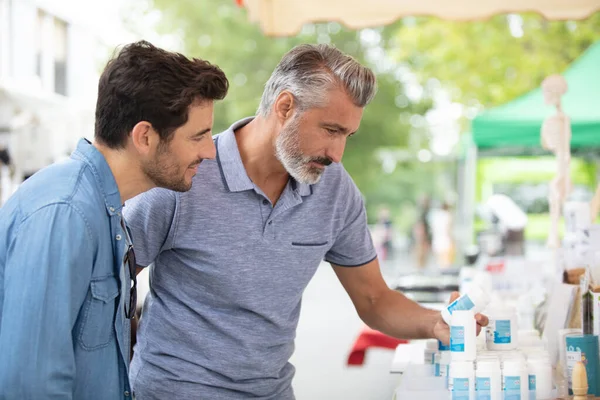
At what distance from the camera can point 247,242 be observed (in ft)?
8.53

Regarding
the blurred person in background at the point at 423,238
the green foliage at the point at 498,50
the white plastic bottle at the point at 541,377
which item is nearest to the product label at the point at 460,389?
the white plastic bottle at the point at 541,377

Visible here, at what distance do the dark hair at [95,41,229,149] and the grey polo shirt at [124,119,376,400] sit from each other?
576mm

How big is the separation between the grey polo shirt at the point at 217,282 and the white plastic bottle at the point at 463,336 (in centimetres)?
53

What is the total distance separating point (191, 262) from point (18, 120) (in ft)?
16.6

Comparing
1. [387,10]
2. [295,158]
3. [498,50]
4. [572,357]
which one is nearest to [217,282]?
[295,158]

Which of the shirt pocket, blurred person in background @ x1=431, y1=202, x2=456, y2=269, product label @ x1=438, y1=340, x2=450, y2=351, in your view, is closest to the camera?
the shirt pocket

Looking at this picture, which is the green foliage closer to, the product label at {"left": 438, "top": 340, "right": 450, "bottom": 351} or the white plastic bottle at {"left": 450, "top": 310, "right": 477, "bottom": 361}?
the product label at {"left": 438, "top": 340, "right": 450, "bottom": 351}

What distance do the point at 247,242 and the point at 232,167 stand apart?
0.81 feet

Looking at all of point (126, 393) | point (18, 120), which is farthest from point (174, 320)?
point (18, 120)

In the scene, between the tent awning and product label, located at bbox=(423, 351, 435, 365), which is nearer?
product label, located at bbox=(423, 351, 435, 365)

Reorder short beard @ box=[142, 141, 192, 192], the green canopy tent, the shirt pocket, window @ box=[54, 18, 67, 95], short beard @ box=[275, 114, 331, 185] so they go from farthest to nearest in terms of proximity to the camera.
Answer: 1. window @ box=[54, 18, 67, 95]
2. the green canopy tent
3. short beard @ box=[275, 114, 331, 185]
4. short beard @ box=[142, 141, 192, 192]
5. the shirt pocket

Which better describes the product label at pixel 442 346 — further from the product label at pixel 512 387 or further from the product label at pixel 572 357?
the product label at pixel 512 387

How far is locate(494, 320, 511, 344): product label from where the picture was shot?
8.84ft

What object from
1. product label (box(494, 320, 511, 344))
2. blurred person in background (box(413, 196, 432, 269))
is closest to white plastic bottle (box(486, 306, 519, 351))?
product label (box(494, 320, 511, 344))
